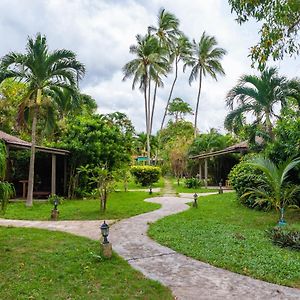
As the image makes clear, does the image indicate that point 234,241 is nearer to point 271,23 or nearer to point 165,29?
point 271,23

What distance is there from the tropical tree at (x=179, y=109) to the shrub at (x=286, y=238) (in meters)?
39.1

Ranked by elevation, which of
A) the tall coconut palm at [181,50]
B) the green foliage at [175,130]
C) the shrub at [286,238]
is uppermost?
the tall coconut palm at [181,50]

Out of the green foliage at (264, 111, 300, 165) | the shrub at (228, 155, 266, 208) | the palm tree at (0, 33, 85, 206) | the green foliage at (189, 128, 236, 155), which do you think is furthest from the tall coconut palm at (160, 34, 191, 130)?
the green foliage at (264, 111, 300, 165)

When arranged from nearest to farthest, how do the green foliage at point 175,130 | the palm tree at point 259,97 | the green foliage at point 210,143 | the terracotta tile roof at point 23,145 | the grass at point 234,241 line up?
1. the grass at point 234,241
2. the terracotta tile roof at point 23,145
3. the palm tree at point 259,97
4. the green foliage at point 210,143
5. the green foliage at point 175,130

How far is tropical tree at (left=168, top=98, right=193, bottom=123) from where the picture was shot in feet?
152

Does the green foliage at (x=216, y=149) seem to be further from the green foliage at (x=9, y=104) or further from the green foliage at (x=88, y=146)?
the green foliage at (x=9, y=104)

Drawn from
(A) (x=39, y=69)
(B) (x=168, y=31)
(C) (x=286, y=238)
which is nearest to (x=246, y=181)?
(C) (x=286, y=238)

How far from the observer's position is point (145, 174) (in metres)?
23.5

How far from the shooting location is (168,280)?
4.81 meters

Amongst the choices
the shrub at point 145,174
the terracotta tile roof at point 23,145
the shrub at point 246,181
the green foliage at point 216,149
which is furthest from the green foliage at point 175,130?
the shrub at point 246,181

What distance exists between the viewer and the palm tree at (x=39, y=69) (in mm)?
12422

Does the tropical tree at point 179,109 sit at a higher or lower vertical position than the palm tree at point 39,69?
higher

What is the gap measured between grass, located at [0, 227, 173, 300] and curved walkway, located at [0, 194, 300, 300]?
0.87 ft

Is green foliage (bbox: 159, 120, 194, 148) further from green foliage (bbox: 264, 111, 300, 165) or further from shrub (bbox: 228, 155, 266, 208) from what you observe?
green foliage (bbox: 264, 111, 300, 165)
